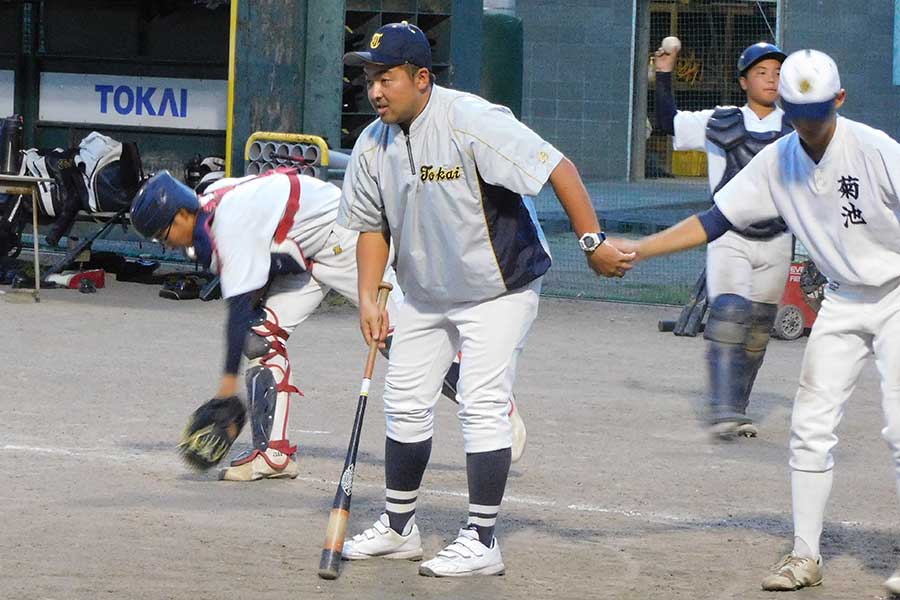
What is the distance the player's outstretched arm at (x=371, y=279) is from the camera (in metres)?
5.58

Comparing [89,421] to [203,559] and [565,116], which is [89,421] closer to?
[203,559]

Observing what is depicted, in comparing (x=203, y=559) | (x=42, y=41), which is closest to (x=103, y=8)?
(x=42, y=41)

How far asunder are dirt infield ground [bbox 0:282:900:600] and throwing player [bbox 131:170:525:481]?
0.77 ft

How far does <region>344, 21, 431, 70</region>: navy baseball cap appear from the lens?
17.1 feet

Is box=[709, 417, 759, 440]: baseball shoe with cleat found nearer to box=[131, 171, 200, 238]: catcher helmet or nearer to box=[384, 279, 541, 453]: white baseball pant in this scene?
box=[384, 279, 541, 453]: white baseball pant

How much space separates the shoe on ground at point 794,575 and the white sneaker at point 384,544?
1304 mm

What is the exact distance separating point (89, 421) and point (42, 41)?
27.6 feet

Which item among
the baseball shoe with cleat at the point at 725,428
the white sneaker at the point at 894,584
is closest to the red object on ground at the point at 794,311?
the baseball shoe with cleat at the point at 725,428

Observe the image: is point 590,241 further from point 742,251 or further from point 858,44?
point 858,44

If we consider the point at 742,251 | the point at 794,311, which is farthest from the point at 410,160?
the point at 794,311

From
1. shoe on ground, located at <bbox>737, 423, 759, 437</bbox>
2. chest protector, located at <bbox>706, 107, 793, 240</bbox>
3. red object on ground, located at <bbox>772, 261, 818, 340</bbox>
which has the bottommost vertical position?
shoe on ground, located at <bbox>737, 423, 759, 437</bbox>

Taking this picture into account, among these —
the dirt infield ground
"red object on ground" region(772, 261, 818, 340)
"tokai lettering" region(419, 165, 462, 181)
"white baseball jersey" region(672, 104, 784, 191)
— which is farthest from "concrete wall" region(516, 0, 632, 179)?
"tokai lettering" region(419, 165, 462, 181)

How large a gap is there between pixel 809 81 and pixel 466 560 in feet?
6.77

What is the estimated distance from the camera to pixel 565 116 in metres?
22.8
